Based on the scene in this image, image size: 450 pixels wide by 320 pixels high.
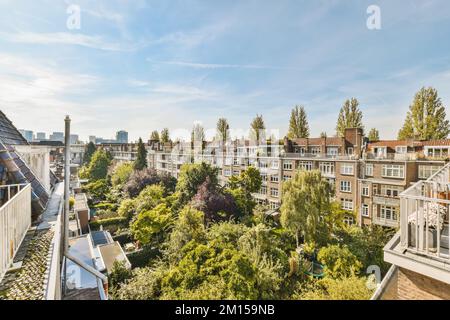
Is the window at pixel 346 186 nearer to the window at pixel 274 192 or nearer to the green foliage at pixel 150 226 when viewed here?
the window at pixel 274 192

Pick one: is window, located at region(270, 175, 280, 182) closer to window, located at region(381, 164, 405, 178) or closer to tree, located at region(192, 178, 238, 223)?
tree, located at region(192, 178, 238, 223)

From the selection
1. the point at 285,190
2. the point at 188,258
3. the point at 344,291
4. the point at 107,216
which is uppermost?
the point at 285,190

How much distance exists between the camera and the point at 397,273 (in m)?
2.45

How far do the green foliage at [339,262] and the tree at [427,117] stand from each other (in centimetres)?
1407

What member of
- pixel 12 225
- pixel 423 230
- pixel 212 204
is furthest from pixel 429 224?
pixel 212 204

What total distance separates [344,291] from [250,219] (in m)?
9.68

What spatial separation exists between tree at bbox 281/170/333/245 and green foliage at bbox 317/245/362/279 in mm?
2155

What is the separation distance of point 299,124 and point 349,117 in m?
5.46

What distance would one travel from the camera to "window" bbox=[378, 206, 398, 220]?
15042mm

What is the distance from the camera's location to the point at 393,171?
1527cm

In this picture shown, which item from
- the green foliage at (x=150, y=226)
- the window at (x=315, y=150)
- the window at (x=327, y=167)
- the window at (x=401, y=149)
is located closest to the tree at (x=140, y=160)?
the green foliage at (x=150, y=226)

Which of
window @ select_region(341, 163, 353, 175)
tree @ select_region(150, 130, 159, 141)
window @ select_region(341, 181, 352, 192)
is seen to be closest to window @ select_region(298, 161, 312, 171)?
window @ select_region(341, 163, 353, 175)

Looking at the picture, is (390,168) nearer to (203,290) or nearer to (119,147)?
(203,290)

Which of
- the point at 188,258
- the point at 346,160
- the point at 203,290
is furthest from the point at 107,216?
the point at 346,160
